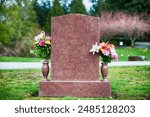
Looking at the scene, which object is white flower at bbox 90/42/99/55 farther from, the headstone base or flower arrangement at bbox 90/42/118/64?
the headstone base

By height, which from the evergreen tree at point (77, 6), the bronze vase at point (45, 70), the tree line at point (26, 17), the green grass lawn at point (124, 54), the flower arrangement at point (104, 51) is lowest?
the bronze vase at point (45, 70)

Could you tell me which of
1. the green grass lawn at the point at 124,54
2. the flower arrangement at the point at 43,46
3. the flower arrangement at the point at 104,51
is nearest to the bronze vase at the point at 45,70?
the flower arrangement at the point at 43,46

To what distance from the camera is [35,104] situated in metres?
3.52

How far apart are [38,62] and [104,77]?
139 cm

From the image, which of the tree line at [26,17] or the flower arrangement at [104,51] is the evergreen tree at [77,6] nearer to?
the tree line at [26,17]

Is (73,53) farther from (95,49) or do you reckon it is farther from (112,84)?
(112,84)

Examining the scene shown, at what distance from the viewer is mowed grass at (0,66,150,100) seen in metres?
4.20

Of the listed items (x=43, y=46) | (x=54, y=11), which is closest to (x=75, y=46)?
(x=43, y=46)

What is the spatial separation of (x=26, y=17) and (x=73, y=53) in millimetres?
1142

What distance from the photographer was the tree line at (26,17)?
452cm

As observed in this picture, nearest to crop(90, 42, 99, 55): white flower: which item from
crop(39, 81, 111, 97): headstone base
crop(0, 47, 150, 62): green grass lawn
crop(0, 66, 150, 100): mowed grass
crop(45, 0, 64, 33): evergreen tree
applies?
crop(39, 81, 111, 97): headstone base

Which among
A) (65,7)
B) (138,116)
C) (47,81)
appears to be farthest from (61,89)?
(65,7)

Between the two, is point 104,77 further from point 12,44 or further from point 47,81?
point 12,44

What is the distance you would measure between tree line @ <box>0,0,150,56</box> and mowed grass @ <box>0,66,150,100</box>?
1.16 ft
